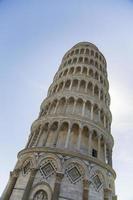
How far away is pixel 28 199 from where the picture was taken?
49.5 feet

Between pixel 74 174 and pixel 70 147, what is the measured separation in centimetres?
255

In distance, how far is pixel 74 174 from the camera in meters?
16.8

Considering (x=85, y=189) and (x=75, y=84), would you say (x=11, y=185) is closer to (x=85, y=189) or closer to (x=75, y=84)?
(x=85, y=189)

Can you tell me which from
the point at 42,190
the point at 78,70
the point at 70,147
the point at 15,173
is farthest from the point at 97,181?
the point at 78,70

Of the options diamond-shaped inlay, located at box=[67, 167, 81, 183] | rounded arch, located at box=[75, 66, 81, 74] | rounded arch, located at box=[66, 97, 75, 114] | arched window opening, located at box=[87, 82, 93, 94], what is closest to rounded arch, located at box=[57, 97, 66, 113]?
rounded arch, located at box=[66, 97, 75, 114]

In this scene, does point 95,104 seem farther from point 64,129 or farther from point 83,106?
point 64,129

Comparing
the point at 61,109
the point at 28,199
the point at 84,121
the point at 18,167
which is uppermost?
the point at 61,109

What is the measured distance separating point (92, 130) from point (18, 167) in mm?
7538

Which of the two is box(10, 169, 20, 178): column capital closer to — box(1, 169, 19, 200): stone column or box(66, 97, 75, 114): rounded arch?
box(1, 169, 19, 200): stone column

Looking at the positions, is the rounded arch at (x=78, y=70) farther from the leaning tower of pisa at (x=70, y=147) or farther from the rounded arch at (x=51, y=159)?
the rounded arch at (x=51, y=159)

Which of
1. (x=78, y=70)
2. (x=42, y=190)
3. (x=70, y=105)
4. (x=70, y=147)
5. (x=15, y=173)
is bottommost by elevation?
(x=42, y=190)

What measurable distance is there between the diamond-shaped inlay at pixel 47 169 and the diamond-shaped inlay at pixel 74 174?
1362 mm

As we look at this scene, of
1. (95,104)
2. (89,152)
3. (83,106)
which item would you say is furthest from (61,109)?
(89,152)

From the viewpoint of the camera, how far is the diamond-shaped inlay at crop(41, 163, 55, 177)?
653 inches
